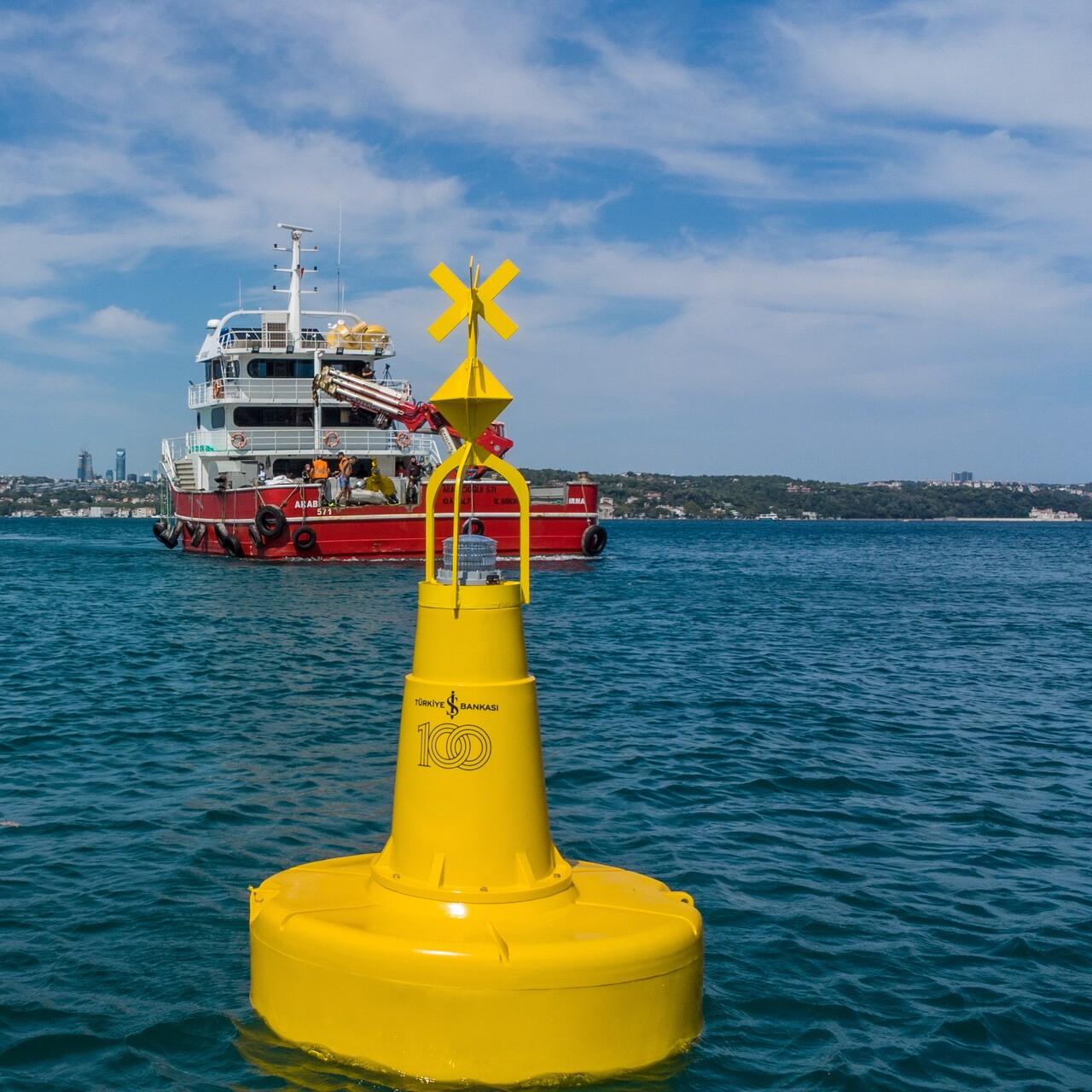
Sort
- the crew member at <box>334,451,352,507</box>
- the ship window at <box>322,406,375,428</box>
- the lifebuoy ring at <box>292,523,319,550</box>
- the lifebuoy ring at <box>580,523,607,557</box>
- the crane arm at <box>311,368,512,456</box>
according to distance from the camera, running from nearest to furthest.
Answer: the lifebuoy ring at <box>292,523,319,550</box>
the crew member at <box>334,451,352,507</box>
the crane arm at <box>311,368,512,456</box>
the lifebuoy ring at <box>580,523,607,557</box>
the ship window at <box>322,406,375,428</box>

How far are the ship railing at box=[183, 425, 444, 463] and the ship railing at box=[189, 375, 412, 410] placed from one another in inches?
38.3

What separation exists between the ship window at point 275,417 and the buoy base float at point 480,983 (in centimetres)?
3399

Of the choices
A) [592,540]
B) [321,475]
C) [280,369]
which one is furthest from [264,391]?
[592,540]

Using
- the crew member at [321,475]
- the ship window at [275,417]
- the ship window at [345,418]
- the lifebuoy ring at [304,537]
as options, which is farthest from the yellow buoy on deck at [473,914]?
the ship window at [275,417]

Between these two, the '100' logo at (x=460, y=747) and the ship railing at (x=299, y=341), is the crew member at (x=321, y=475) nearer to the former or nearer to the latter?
the ship railing at (x=299, y=341)

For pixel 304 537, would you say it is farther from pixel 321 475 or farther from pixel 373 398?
pixel 373 398

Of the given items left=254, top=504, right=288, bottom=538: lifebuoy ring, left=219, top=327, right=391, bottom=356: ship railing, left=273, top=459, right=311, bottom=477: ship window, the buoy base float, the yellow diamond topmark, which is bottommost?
the buoy base float

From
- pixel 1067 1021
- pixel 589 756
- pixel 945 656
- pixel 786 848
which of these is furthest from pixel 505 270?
pixel 945 656

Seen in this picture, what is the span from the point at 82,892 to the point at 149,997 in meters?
1.51

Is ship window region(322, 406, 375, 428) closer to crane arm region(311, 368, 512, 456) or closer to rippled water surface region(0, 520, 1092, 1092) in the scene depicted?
crane arm region(311, 368, 512, 456)

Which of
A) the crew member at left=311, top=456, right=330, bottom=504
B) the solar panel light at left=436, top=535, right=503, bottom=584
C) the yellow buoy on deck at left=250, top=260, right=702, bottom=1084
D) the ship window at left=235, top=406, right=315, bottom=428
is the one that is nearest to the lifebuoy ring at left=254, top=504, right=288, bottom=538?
the crew member at left=311, top=456, right=330, bottom=504

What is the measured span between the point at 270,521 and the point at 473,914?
93.4 ft

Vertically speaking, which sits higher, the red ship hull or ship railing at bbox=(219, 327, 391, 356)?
ship railing at bbox=(219, 327, 391, 356)

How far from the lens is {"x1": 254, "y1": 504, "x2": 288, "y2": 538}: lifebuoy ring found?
3156 centimetres
